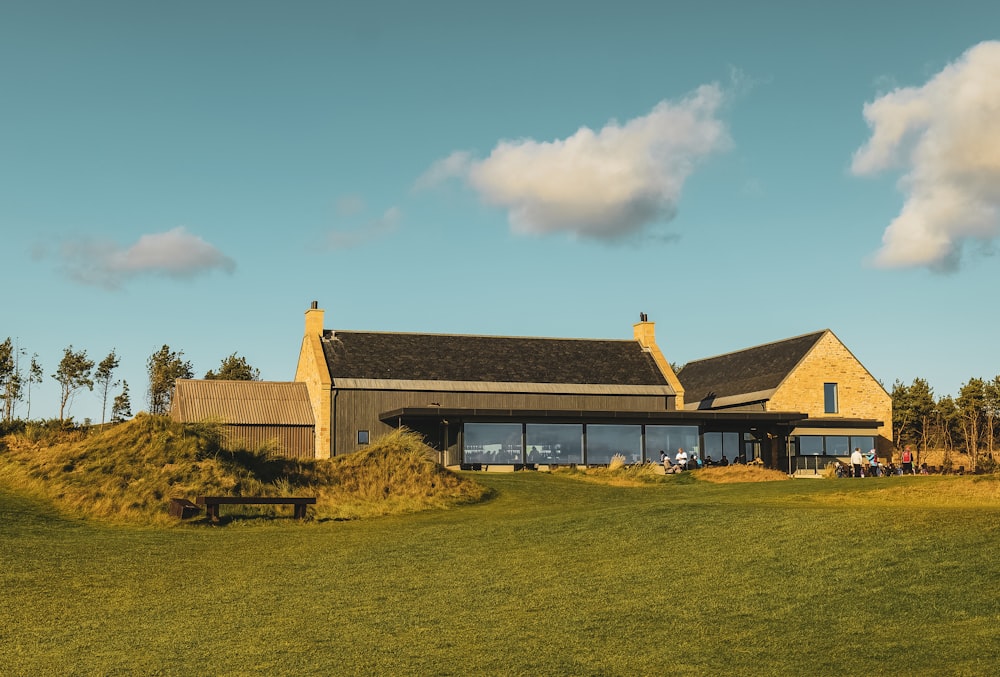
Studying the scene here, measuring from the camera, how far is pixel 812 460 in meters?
51.9

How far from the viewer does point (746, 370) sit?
5800cm

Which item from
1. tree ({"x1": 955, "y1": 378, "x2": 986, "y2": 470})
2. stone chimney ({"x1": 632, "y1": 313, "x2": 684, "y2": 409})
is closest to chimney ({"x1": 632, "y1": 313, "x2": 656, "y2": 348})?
stone chimney ({"x1": 632, "y1": 313, "x2": 684, "y2": 409})

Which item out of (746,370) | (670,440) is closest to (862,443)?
(746,370)

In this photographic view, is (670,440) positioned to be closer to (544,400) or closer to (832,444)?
(544,400)

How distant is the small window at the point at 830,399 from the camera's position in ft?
175

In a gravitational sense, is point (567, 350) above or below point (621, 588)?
above

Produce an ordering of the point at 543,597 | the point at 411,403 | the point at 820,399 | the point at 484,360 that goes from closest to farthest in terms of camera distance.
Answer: the point at 543,597 → the point at 411,403 → the point at 820,399 → the point at 484,360

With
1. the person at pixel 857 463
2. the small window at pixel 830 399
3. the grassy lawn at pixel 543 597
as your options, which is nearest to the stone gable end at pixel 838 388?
the small window at pixel 830 399

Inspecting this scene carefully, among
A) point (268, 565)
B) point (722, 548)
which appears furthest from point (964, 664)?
point (268, 565)

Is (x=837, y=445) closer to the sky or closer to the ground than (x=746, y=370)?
closer to the ground

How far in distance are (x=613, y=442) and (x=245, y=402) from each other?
18.2 m

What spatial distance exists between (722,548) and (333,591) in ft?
18.2

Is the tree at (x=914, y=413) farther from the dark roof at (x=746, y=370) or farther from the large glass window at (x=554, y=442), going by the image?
the large glass window at (x=554, y=442)

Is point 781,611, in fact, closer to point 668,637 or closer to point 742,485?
point 668,637
